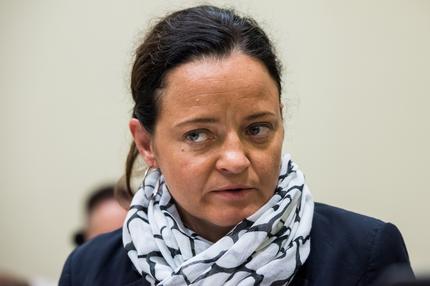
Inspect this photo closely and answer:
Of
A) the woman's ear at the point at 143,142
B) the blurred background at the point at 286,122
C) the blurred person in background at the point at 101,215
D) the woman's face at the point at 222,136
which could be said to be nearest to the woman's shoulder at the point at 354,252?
the woman's face at the point at 222,136

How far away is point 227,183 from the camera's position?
5.37 feet

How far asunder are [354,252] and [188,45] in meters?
0.61

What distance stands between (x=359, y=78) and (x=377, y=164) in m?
0.43

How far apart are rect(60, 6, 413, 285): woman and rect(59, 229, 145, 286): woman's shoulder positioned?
0.04 ft

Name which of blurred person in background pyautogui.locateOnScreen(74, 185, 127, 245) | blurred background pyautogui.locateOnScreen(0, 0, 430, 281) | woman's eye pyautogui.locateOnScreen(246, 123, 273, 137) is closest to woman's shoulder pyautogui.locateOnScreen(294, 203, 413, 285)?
woman's eye pyautogui.locateOnScreen(246, 123, 273, 137)

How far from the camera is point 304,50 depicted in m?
3.79

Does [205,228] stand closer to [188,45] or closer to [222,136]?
[222,136]

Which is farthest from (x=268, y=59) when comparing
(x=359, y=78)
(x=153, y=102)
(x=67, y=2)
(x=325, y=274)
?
(x=67, y=2)

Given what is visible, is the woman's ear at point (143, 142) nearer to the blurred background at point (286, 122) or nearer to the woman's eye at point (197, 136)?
the woman's eye at point (197, 136)

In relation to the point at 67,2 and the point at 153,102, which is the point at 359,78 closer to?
the point at 67,2

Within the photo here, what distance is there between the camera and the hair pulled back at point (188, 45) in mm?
1734

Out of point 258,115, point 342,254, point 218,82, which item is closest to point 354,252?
point 342,254

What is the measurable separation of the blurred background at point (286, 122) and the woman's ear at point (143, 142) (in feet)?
4.38

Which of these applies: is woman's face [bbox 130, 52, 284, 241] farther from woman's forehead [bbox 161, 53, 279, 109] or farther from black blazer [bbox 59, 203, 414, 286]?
black blazer [bbox 59, 203, 414, 286]
